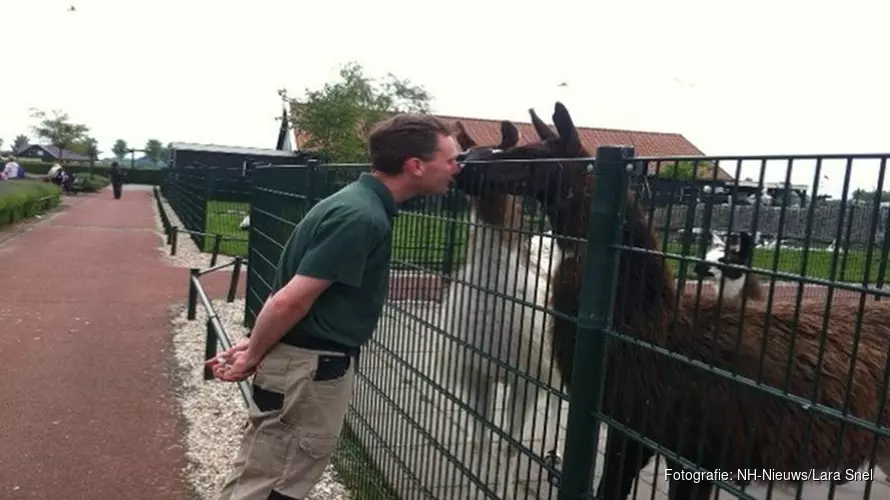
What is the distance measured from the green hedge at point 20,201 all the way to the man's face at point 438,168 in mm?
20735

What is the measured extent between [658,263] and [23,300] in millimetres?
10728

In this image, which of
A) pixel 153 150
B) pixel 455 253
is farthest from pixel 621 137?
pixel 153 150

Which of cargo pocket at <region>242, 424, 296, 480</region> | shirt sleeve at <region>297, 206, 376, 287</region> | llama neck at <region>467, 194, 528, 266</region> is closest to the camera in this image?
shirt sleeve at <region>297, 206, 376, 287</region>

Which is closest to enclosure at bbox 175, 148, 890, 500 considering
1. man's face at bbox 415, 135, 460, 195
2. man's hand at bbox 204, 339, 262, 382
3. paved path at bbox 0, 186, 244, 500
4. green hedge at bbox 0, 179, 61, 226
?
man's face at bbox 415, 135, 460, 195

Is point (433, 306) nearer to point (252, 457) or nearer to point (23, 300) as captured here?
point (252, 457)

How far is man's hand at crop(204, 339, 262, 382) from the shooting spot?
2.91 meters

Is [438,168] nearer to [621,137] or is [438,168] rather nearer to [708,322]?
[708,322]

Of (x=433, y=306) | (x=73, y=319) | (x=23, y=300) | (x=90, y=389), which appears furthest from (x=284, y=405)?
(x=23, y=300)

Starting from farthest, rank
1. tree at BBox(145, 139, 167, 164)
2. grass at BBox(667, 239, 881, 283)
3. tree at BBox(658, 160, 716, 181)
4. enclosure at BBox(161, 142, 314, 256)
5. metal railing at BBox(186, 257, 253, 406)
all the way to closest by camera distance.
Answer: tree at BBox(145, 139, 167, 164) → enclosure at BBox(161, 142, 314, 256) → metal railing at BBox(186, 257, 253, 406) → tree at BBox(658, 160, 716, 181) → grass at BBox(667, 239, 881, 283)

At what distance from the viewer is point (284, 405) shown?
2.88 metres

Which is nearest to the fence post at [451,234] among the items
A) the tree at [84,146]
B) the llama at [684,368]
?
the llama at [684,368]

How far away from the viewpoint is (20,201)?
2269 centimetres

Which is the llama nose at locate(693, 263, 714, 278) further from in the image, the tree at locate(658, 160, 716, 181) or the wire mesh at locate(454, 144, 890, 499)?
the tree at locate(658, 160, 716, 181)

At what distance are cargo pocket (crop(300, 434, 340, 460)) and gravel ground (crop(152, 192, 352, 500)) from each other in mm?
2109
